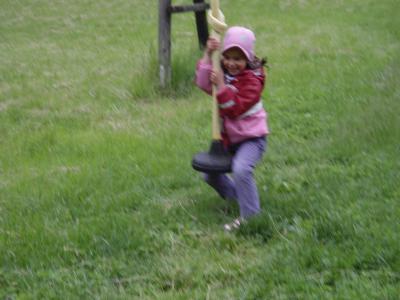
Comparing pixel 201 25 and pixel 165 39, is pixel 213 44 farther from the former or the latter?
pixel 201 25

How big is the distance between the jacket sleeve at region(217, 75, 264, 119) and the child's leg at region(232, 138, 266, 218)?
0.73ft

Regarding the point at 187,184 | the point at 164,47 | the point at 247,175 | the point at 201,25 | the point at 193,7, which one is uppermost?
the point at 193,7

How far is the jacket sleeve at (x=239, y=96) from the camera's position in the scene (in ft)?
13.8

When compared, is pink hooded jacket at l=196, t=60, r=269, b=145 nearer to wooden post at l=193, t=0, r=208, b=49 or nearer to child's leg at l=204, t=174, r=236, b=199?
child's leg at l=204, t=174, r=236, b=199

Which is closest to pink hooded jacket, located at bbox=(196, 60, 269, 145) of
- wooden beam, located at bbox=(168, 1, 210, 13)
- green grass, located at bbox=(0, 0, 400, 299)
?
green grass, located at bbox=(0, 0, 400, 299)

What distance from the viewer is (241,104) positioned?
13.9 feet

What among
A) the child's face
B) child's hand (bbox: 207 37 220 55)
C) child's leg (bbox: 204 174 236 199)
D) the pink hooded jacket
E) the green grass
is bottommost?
the green grass

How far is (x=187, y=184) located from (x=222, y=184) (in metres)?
0.56

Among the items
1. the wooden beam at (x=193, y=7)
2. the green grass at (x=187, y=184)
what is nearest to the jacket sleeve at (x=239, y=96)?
the green grass at (x=187, y=184)

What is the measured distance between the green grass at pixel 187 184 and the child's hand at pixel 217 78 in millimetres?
854

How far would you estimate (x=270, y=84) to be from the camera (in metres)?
7.77

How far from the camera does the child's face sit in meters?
4.34

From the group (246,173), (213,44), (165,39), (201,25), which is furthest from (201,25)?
(246,173)

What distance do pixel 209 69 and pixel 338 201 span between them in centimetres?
117
